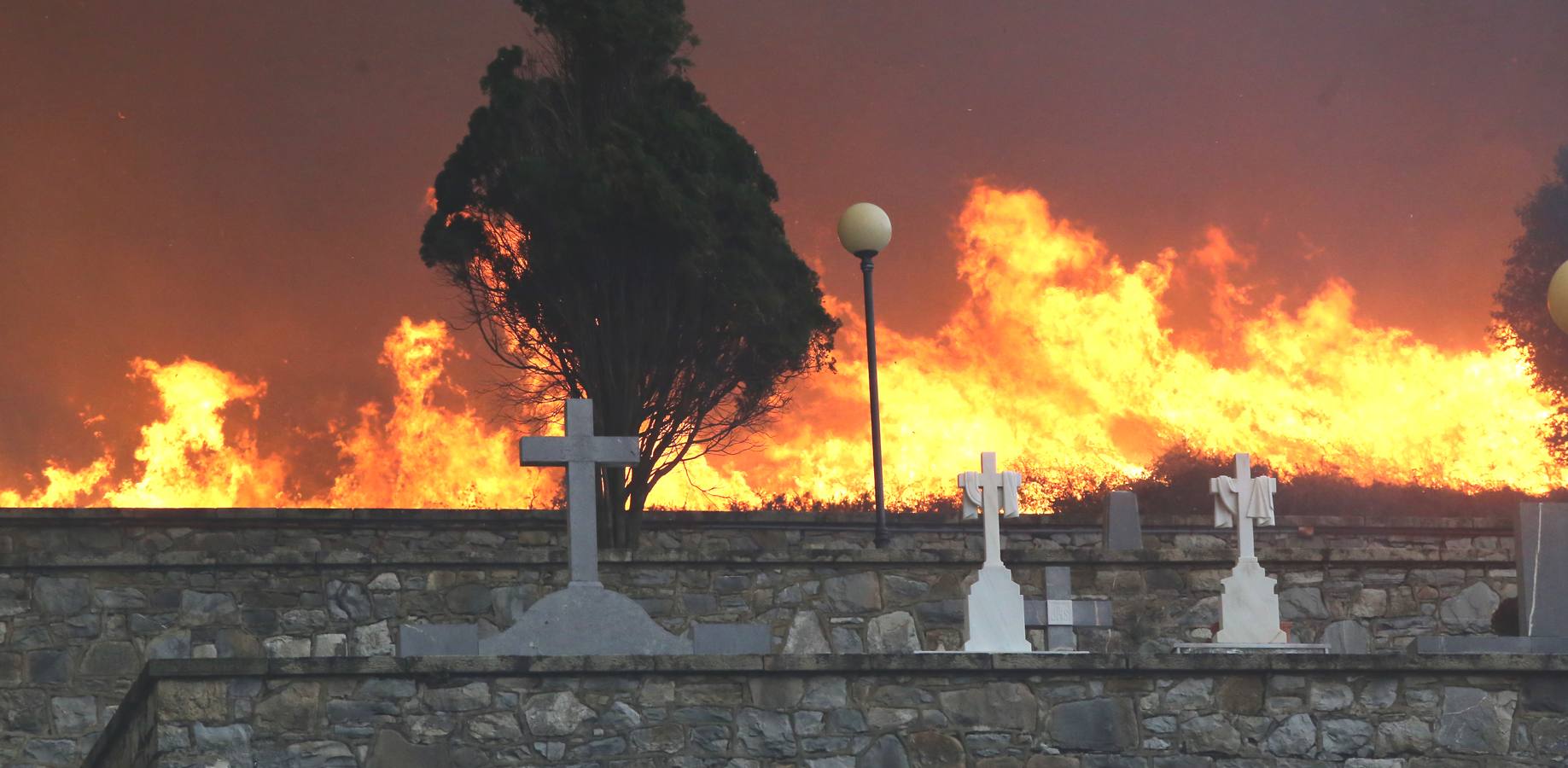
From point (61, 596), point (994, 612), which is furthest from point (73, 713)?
Result: point (994, 612)

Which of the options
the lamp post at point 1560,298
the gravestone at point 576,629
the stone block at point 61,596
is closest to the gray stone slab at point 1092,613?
the gravestone at point 576,629

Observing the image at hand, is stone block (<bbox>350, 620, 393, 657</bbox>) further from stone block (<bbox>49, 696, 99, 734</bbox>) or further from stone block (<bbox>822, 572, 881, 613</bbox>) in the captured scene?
stone block (<bbox>822, 572, 881, 613</bbox>)

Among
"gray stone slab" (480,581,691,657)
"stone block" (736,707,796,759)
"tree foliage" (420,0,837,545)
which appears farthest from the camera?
"tree foliage" (420,0,837,545)

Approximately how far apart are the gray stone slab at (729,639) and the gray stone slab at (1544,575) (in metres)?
4.68

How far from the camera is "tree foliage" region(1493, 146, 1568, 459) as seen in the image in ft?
91.2

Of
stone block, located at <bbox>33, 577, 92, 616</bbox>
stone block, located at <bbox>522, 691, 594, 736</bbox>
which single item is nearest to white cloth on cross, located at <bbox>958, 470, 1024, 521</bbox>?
stone block, located at <bbox>522, 691, 594, 736</bbox>

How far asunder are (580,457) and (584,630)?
136 centimetres

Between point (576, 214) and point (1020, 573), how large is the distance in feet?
21.0

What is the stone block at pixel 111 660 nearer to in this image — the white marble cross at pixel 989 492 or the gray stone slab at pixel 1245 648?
the white marble cross at pixel 989 492

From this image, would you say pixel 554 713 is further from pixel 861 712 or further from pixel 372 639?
pixel 372 639

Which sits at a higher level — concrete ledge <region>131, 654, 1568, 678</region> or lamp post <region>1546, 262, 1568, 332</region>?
lamp post <region>1546, 262, 1568, 332</region>

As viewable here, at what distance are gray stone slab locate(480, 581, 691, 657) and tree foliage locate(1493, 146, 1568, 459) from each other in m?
20.7

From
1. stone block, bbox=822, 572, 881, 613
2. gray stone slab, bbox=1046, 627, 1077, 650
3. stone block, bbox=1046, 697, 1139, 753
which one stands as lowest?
stone block, bbox=1046, 697, 1139, 753

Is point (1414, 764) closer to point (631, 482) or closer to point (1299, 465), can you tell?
point (631, 482)
